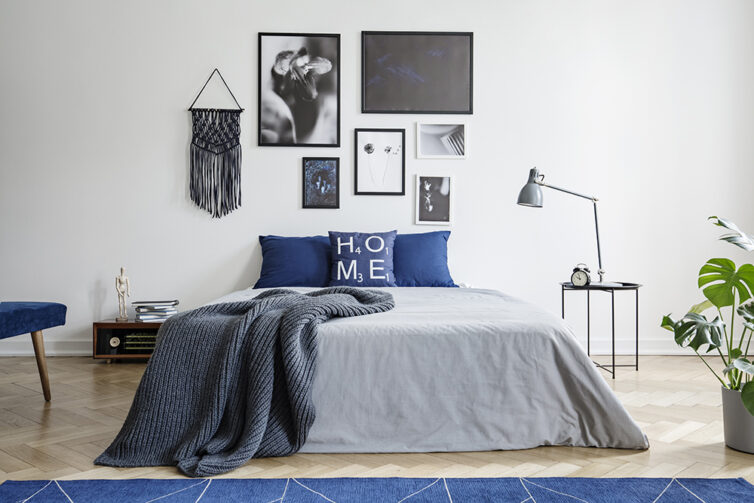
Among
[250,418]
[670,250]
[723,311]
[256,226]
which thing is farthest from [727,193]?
[250,418]

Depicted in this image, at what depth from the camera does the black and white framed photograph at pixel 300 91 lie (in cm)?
419

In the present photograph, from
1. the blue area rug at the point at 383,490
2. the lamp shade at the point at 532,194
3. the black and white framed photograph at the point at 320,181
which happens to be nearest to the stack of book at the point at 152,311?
the black and white framed photograph at the point at 320,181

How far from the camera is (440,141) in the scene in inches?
167

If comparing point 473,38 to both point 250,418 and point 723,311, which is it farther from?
point 250,418

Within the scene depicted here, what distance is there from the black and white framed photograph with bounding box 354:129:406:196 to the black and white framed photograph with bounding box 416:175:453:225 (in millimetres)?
129

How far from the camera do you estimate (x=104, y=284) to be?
4.21m

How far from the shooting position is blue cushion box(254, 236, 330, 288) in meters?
3.80

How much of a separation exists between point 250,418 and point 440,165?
255 centimetres

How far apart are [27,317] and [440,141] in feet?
8.77

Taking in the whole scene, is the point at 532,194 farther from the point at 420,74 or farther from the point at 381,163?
the point at 420,74

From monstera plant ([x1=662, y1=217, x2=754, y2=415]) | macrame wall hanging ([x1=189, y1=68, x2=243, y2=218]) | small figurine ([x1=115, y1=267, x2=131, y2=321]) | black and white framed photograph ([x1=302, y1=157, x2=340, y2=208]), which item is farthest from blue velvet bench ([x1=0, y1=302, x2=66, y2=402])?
monstera plant ([x1=662, y1=217, x2=754, y2=415])

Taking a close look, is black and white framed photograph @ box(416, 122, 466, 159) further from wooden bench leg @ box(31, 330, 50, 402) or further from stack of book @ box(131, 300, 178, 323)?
wooden bench leg @ box(31, 330, 50, 402)

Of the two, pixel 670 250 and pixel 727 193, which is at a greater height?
pixel 727 193

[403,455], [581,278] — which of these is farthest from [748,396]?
[581,278]
